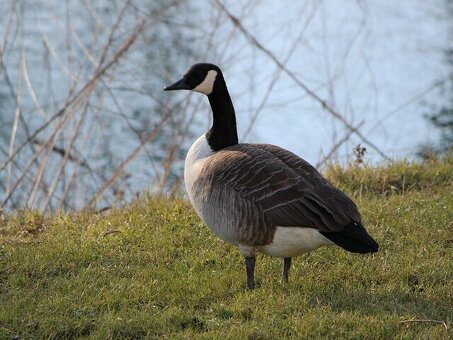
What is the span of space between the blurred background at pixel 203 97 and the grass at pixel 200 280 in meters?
2.34

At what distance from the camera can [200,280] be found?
5.22 meters

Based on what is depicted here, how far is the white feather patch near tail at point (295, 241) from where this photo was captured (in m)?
4.80

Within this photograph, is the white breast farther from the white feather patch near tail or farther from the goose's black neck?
the white feather patch near tail

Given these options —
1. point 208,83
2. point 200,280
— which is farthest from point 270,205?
point 208,83

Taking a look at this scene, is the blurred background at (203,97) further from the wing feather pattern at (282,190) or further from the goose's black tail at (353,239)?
the goose's black tail at (353,239)

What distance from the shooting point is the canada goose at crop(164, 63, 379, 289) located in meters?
4.76

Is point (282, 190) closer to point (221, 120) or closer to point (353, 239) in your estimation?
point (353, 239)

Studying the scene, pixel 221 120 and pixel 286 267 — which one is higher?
pixel 221 120

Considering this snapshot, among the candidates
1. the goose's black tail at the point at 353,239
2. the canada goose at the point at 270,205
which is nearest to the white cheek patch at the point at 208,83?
the canada goose at the point at 270,205

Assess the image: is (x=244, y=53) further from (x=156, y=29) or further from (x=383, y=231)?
(x=383, y=231)

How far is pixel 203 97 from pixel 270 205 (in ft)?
18.0

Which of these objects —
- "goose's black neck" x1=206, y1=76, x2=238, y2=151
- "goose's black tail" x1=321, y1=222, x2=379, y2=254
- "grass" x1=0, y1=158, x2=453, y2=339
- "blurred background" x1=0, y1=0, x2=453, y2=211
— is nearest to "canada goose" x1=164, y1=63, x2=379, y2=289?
"goose's black tail" x1=321, y1=222, x2=379, y2=254

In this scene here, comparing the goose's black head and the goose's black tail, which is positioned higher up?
the goose's black head

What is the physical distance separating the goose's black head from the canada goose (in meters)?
0.09
